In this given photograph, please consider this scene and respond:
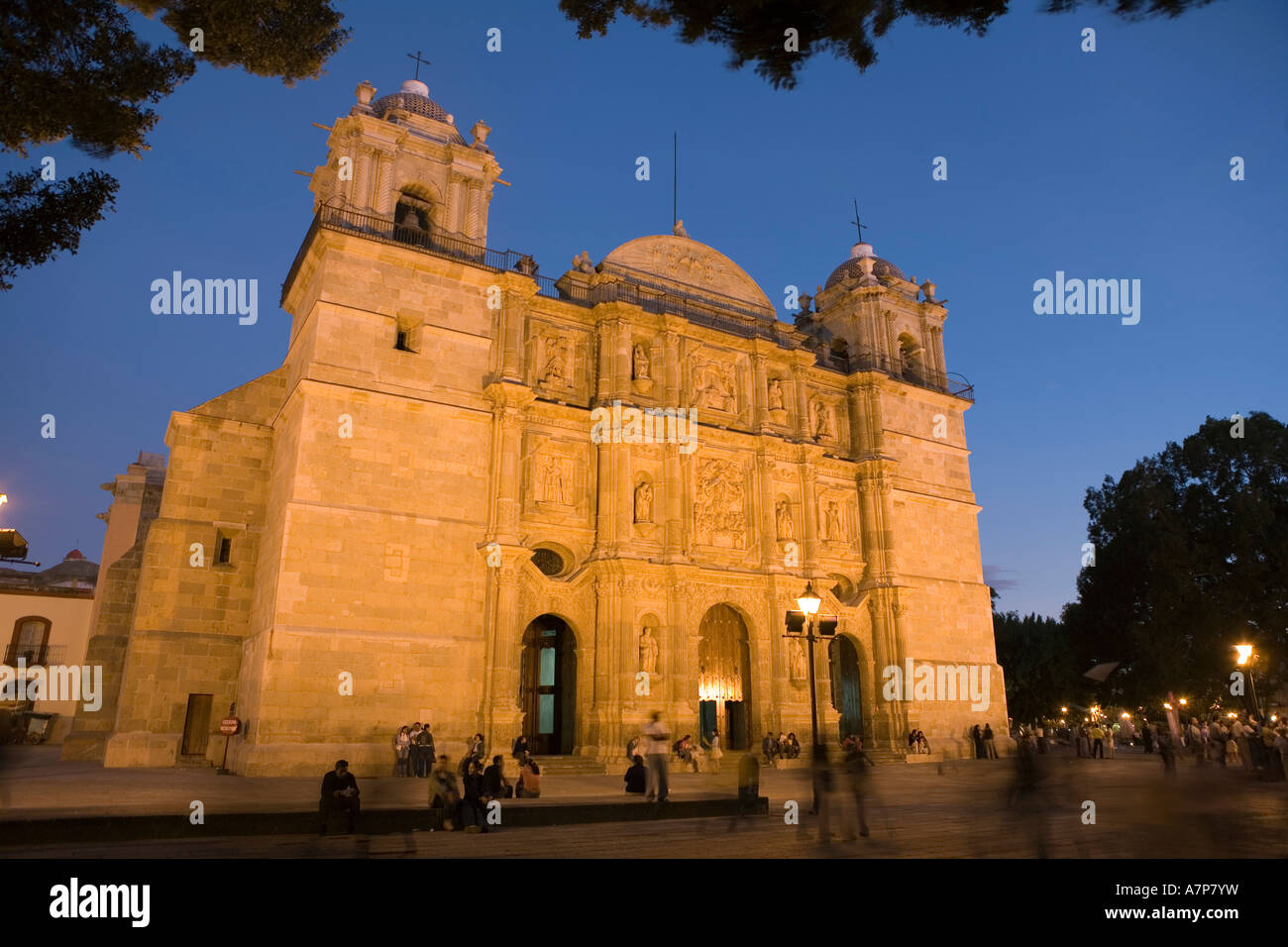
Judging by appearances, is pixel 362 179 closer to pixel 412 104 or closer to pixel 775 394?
pixel 412 104

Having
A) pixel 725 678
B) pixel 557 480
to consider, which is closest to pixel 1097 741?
pixel 725 678

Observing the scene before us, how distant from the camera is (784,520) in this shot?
26.8 metres

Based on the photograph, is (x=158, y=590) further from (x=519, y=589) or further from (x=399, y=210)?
(x=399, y=210)

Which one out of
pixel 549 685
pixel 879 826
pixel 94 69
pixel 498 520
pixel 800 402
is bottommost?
pixel 879 826

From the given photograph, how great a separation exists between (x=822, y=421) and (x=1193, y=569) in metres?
19.4

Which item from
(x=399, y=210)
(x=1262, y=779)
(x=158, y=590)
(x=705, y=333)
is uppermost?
(x=399, y=210)

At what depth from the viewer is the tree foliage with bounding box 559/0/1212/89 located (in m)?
8.79

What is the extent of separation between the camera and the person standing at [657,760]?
12312 millimetres

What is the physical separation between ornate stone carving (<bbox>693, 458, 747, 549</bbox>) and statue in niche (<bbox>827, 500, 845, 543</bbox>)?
13.6 ft
